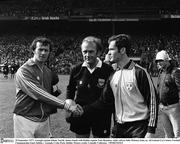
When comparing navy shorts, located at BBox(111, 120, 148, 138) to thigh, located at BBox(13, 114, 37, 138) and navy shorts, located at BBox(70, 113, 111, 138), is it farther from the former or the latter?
thigh, located at BBox(13, 114, 37, 138)

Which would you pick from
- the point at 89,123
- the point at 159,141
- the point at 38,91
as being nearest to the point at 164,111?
the point at 89,123

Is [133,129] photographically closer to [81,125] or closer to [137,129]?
[137,129]

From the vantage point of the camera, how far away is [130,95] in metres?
3.14

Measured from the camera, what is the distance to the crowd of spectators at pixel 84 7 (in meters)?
35.2

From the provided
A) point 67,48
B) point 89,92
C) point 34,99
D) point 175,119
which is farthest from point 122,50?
point 67,48

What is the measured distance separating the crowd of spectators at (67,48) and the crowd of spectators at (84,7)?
115 inches

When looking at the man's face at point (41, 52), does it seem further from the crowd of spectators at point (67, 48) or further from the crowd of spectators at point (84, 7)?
the crowd of spectators at point (84, 7)

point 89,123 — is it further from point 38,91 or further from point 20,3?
point 20,3

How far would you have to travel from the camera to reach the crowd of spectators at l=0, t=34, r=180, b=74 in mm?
30164

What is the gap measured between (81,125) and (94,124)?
17cm

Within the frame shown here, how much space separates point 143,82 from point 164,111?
2163 millimetres

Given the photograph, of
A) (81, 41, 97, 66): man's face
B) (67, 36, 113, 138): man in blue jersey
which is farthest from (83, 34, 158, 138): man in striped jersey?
(67, 36, 113, 138): man in blue jersey

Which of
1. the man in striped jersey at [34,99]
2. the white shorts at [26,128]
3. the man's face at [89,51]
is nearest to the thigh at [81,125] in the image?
the man in striped jersey at [34,99]

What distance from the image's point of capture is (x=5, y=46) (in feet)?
118
